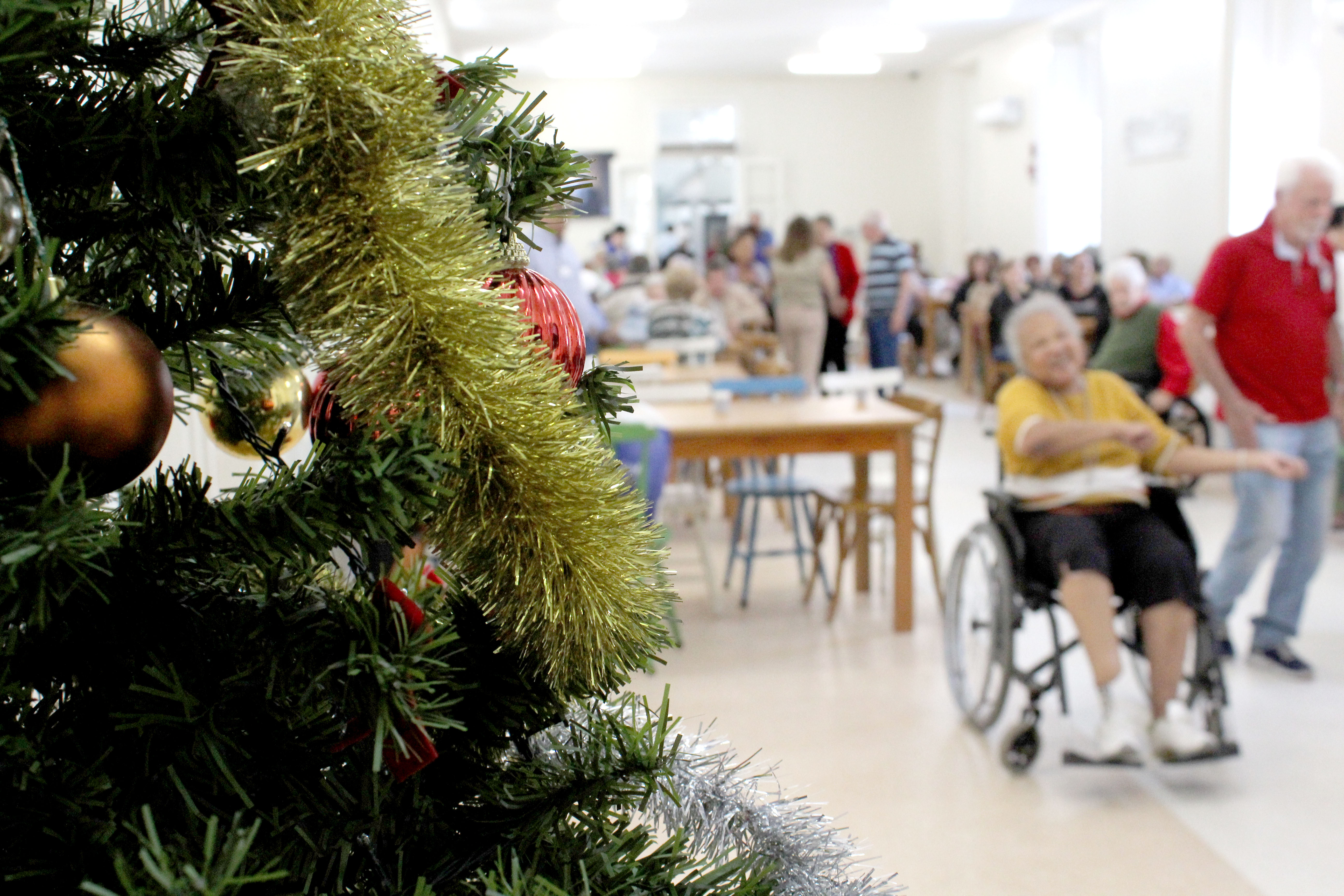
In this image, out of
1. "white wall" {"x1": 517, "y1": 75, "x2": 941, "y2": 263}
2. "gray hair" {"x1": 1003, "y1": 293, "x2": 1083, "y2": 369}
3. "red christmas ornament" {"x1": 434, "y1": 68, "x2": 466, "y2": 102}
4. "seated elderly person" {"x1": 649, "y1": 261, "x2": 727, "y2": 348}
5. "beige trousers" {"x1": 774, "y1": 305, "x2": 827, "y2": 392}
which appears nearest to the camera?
"red christmas ornament" {"x1": 434, "y1": 68, "x2": 466, "y2": 102}

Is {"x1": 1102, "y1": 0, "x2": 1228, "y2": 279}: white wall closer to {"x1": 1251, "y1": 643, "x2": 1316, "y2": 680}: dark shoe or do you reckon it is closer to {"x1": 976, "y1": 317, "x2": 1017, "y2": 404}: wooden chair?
{"x1": 976, "y1": 317, "x2": 1017, "y2": 404}: wooden chair

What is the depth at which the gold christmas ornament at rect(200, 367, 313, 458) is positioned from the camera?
0.79m

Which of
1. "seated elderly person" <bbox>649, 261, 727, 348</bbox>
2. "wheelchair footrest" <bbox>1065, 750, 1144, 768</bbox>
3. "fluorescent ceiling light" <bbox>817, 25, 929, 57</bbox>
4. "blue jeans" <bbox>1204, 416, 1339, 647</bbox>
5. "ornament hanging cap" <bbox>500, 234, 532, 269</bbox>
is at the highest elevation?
"fluorescent ceiling light" <bbox>817, 25, 929, 57</bbox>

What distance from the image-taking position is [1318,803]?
9.12 ft

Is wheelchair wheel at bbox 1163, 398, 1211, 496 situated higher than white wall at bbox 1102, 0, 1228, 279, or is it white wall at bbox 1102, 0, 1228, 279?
white wall at bbox 1102, 0, 1228, 279

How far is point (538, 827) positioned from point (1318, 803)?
108 inches

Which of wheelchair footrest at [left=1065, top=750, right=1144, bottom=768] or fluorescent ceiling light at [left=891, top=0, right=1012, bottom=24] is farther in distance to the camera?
fluorescent ceiling light at [left=891, top=0, right=1012, bottom=24]

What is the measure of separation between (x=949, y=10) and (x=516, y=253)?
41.5ft

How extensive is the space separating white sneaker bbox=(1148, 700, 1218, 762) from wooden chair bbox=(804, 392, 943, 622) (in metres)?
1.51

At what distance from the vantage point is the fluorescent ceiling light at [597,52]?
13.2 m

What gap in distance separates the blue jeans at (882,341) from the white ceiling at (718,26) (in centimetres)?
387

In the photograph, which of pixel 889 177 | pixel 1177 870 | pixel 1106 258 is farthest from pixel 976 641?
pixel 889 177

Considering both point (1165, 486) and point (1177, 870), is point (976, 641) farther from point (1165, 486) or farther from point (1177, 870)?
point (1177, 870)

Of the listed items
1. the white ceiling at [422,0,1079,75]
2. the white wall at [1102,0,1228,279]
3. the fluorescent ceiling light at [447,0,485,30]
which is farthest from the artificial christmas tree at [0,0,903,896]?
the fluorescent ceiling light at [447,0,485,30]
